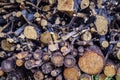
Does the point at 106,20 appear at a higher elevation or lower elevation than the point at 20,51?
higher

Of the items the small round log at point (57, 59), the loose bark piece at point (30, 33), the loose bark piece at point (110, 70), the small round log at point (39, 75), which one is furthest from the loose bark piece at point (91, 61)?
the loose bark piece at point (30, 33)

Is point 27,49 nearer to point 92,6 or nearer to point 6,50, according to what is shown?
point 6,50

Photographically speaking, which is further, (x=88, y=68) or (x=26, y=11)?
(x=26, y=11)

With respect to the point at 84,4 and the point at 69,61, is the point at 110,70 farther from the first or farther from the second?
the point at 84,4

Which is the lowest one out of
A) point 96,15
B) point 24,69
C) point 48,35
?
point 24,69

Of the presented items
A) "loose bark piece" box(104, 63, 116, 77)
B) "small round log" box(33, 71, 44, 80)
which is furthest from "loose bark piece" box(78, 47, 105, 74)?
"small round log" box(33, 71, 44, 80)

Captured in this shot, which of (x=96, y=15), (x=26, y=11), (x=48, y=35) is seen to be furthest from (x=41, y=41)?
(x=96, y=15)

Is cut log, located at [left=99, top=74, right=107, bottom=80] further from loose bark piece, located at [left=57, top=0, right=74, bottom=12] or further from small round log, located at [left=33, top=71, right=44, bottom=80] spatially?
loose bark piece, located at [left=57, top=0, right=74, bottom=12]
